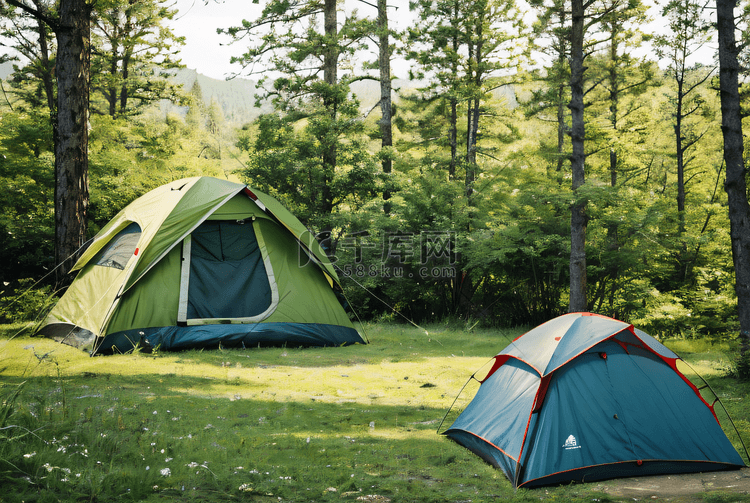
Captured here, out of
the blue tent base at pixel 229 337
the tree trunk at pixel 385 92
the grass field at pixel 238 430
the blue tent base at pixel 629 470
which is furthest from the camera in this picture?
the tree trunk at pixel 385 92

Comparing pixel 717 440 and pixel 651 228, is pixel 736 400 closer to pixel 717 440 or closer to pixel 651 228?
pixel 717 440

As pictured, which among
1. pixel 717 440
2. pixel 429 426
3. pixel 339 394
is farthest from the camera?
pixel 339 394

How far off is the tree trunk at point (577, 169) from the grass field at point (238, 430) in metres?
3.57

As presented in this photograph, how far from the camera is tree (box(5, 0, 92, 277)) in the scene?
7886 mm

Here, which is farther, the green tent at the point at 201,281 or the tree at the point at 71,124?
the tree at the point at 71,124

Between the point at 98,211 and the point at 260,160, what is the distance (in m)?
4.54

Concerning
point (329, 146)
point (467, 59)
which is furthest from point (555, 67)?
point (329, 146)

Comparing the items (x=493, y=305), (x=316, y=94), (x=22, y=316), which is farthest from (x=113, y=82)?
(x=493, y=305)

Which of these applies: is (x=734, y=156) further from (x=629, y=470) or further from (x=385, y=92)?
(x=385, y=92)

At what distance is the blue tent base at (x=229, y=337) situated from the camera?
22.8 ft

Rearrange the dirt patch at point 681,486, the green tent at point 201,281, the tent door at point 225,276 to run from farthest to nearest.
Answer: the tent door at point 225,276, the green tent at point 201,281, the dirt patch at point 681,486

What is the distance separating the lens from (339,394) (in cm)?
558

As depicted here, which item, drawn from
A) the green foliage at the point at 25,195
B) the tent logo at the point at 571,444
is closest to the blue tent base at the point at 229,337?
the tent logo at the point at 571,444

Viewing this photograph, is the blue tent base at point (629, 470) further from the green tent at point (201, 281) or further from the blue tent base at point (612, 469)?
the green tent at point (201, 281)
